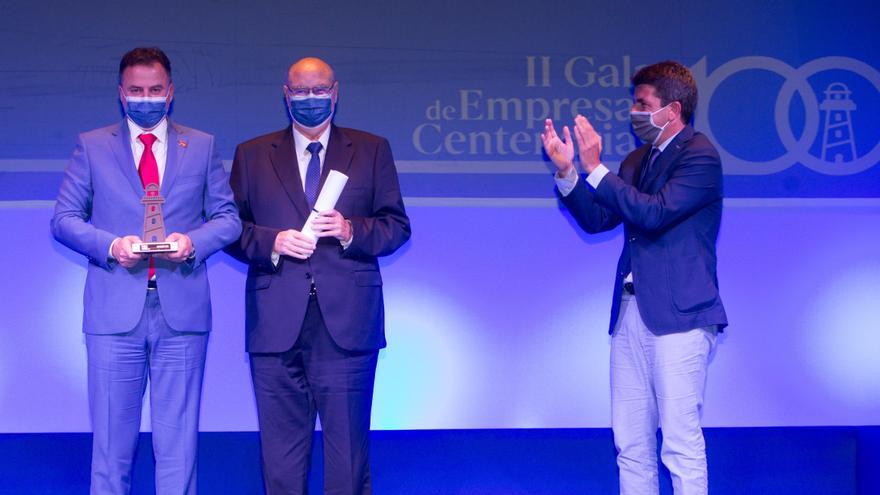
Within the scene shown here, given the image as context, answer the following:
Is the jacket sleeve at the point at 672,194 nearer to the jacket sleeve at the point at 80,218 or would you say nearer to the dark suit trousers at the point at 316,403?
the dark suit trousers at the point at 316,403

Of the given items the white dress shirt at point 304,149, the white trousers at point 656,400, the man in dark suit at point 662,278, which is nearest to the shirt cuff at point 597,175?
the man in dark suit at point 662,278

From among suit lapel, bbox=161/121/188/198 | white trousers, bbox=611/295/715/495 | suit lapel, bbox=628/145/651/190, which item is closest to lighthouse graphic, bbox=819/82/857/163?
suit lapel, bbox=628/145/651/190

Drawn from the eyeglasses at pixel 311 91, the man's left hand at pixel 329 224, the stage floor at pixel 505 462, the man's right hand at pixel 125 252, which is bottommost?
the stage floor at pixel 505 462

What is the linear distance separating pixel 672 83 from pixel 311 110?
4.10 feet

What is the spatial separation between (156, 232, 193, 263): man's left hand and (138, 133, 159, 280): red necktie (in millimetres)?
129

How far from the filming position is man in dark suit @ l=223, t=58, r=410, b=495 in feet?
10.6

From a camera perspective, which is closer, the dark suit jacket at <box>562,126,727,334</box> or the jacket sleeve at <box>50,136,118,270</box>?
the jacket sleeve at <box>50,136,118,270</box>

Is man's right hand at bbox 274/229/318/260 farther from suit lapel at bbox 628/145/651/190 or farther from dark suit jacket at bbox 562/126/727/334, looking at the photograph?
suit lapel at bbox 628/145/651/190

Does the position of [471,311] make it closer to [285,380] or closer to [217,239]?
[285,380]

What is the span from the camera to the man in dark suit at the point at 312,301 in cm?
322

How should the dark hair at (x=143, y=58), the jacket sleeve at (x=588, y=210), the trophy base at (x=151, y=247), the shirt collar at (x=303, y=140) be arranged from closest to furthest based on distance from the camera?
the trophy base at (x=151, y=247) < the dark hair at (x=143, y=58) < the shirt collar at (x=303, y=140) < the jacket sleeve at (x=588, y=210)

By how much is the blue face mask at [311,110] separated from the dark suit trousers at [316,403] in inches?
24.0

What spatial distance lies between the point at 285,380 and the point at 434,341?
36.3 inches

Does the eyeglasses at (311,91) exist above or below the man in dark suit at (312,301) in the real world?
above
